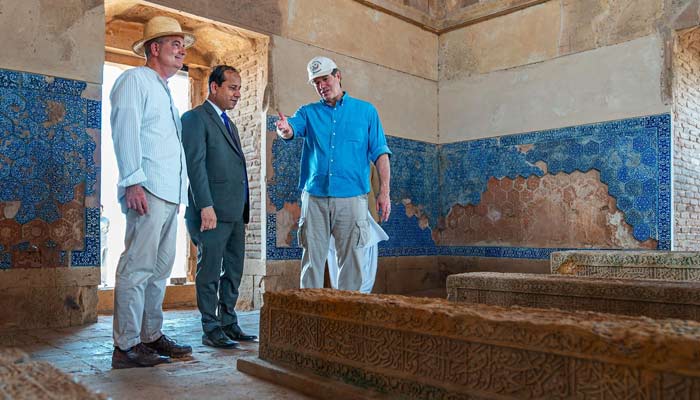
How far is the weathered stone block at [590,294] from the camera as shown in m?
3.13

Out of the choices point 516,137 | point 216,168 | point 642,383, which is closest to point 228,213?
point 216,168

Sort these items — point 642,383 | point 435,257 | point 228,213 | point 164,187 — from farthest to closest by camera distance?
point 435,257, point 228,213, point 164,187, point 642,383

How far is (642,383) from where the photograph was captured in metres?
1.59

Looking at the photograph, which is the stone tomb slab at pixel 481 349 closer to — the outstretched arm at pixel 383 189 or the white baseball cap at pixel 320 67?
the outstretched arm at pixel 383 189

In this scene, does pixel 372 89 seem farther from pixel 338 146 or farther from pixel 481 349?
pixel 481 349

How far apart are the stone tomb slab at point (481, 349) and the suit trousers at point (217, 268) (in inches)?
38.2

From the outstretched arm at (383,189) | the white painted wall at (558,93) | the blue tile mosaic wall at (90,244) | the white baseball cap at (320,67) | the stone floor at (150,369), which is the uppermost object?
the white painted wall at (558,93)

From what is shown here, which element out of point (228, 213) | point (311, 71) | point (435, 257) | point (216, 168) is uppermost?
point (311, 71)

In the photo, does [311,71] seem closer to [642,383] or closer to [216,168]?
[216,168]

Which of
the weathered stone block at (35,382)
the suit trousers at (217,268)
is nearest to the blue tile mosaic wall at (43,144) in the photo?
the suit trousers at (217,268)

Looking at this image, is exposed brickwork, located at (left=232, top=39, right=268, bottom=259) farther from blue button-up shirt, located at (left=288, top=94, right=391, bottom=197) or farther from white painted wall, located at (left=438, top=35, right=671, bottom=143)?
white painted wall, located at (left=438, top=35, right=671, bottom=143)

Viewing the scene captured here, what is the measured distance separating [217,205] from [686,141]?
208 inches

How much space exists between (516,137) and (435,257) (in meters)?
1.95

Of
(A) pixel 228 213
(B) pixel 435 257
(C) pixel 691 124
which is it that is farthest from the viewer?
A: (B) pixel 435 257
